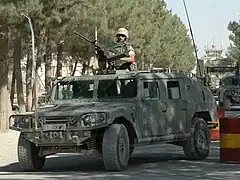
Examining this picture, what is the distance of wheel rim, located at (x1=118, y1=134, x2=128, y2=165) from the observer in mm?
12134

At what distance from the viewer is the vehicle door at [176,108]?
13891 millimetres

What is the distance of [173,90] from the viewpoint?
14312 millimetres

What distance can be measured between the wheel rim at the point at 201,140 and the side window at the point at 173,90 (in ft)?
3.53

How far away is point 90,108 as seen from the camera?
40.2ft

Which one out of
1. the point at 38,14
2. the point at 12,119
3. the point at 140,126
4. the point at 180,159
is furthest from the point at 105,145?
the point at 38,14

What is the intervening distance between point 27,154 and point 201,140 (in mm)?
4199

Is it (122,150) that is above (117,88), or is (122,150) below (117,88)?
below

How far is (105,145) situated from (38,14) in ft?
37.4

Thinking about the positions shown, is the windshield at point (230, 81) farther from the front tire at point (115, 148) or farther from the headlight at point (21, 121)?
the headlight at point (21, 121)

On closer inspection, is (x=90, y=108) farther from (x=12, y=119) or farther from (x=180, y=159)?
(x=180, y=159)

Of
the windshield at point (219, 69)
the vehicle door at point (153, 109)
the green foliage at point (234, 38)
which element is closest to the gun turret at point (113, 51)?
the vehicle door at point (153, 109)

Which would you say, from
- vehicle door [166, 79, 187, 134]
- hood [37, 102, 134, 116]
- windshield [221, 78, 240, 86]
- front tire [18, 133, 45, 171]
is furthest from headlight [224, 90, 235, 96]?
front tire [18, 133, 45, 171]

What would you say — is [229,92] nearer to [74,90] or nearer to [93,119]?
[74,90]

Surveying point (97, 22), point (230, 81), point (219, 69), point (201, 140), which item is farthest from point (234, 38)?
point (201, 140)
